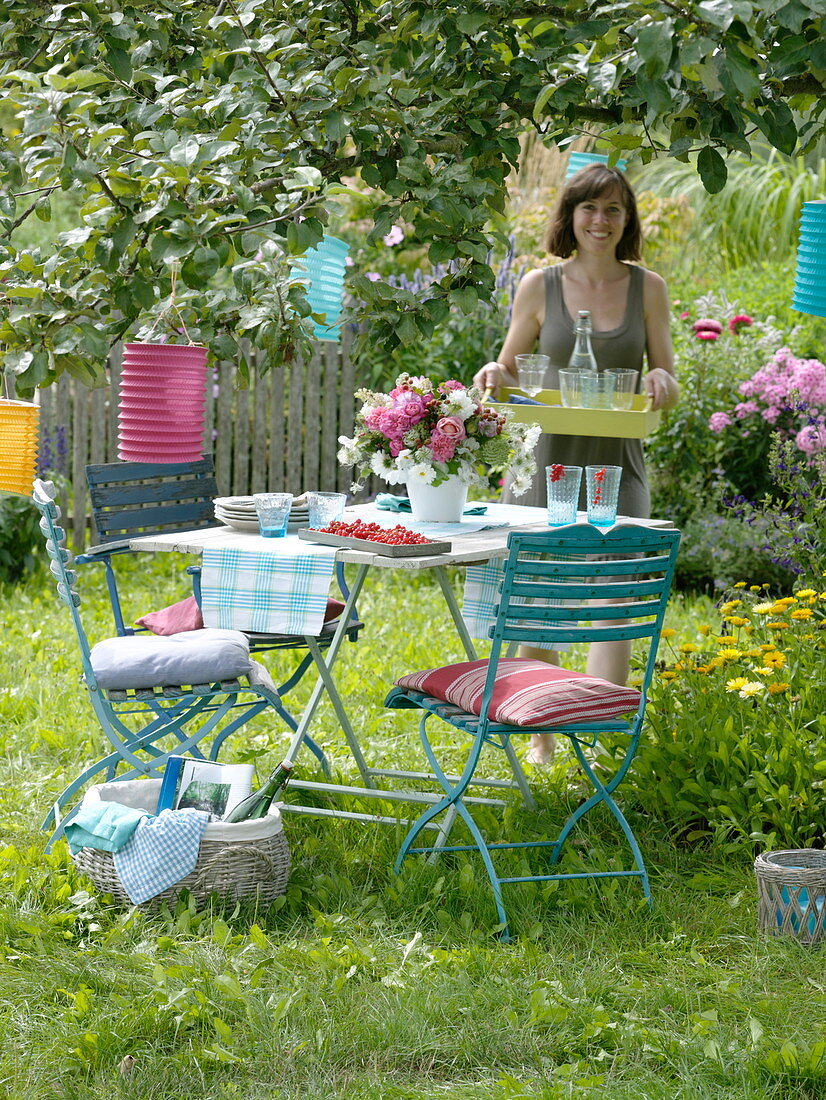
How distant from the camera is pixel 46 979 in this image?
9.37 ft

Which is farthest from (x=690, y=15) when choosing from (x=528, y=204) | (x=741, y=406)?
(x=528, y=204)

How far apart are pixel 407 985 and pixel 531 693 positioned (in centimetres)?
78

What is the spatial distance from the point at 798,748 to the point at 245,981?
5.31 feet

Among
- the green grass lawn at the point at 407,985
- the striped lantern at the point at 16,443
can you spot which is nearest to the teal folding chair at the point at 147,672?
the green grass lawn at the point at 407,985

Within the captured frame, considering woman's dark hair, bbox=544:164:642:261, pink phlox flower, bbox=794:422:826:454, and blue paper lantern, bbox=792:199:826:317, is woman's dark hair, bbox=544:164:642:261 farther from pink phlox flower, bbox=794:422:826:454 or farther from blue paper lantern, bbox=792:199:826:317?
pink phlox flower, bbox=794:422:826:454

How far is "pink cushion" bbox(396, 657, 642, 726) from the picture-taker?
10.4 feet

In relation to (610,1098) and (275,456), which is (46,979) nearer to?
(610,1098)

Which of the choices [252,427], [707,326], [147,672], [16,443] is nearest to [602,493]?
[147,672]

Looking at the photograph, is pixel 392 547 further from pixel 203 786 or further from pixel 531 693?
pixel 203 786

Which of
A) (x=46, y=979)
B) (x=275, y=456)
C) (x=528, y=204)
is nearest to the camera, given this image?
(x=46, y=979)

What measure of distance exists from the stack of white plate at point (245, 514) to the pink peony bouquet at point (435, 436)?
23cm

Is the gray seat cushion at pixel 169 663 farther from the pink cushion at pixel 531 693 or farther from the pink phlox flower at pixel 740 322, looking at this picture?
the pink phlox flower at pixel 740 322

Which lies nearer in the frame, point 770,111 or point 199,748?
point 770,111

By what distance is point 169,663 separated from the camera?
3396 millimetres
